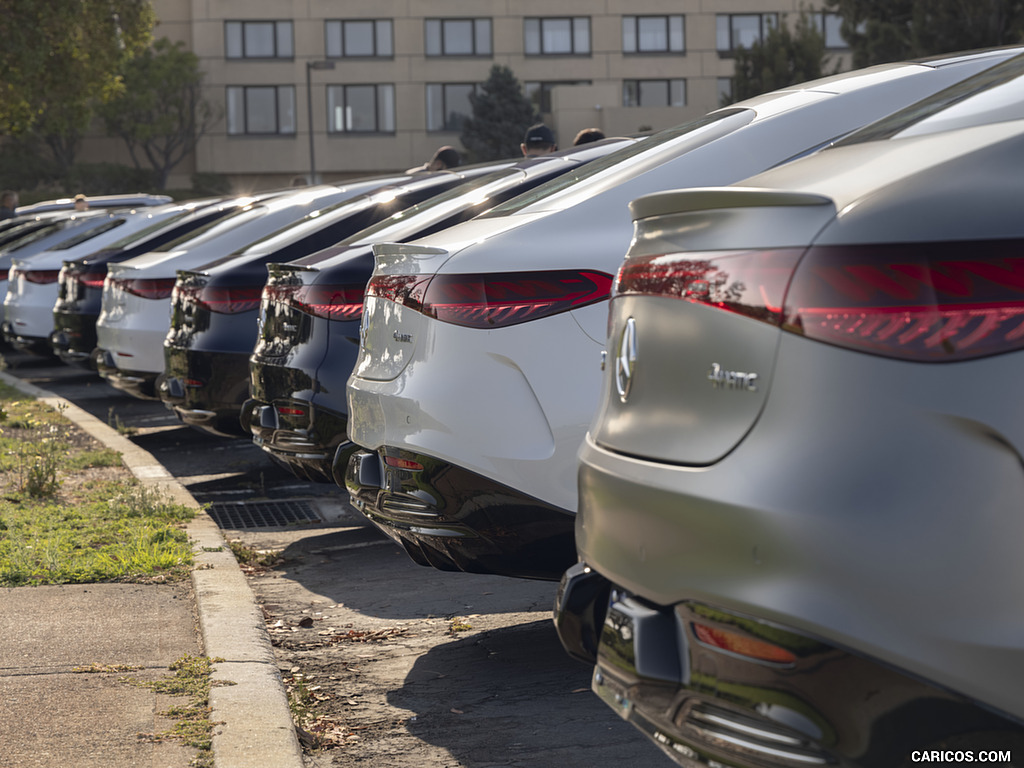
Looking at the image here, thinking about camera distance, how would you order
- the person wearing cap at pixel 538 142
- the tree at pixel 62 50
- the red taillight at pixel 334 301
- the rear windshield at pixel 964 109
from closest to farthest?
the rear windshield at pixel 964 109 < the red taillight at pixel 334 301 < the person wearing cap at pixel 538 142 < the tree at pixel 62 50

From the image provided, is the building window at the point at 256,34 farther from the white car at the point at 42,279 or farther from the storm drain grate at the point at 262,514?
the storm drain grate at the point at 262,514

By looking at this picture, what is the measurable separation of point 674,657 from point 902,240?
0.84m

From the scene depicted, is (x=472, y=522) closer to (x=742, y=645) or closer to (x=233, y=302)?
(x=742, y=645)

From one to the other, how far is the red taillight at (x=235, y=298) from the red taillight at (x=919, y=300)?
6056mm

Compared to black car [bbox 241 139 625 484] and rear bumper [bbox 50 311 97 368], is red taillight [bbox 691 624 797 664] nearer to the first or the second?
black car [bbox 241 139 625 484]

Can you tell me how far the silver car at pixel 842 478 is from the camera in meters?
2.11

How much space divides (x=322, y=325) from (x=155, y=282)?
14.4ft

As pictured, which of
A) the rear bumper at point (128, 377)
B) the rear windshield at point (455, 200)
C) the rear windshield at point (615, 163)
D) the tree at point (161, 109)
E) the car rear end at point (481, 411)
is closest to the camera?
the car rear end at point (481, 411)

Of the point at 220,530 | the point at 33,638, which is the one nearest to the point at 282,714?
the point at 33,638

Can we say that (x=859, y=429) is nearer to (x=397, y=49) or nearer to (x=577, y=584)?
(x=577, y=584)

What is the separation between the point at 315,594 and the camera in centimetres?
Result: 575

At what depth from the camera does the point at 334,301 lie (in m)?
6.04

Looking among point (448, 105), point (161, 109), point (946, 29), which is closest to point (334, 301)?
point (946, 29)

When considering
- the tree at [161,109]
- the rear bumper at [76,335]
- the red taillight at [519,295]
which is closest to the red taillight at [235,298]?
the red taillight at [519,295]
